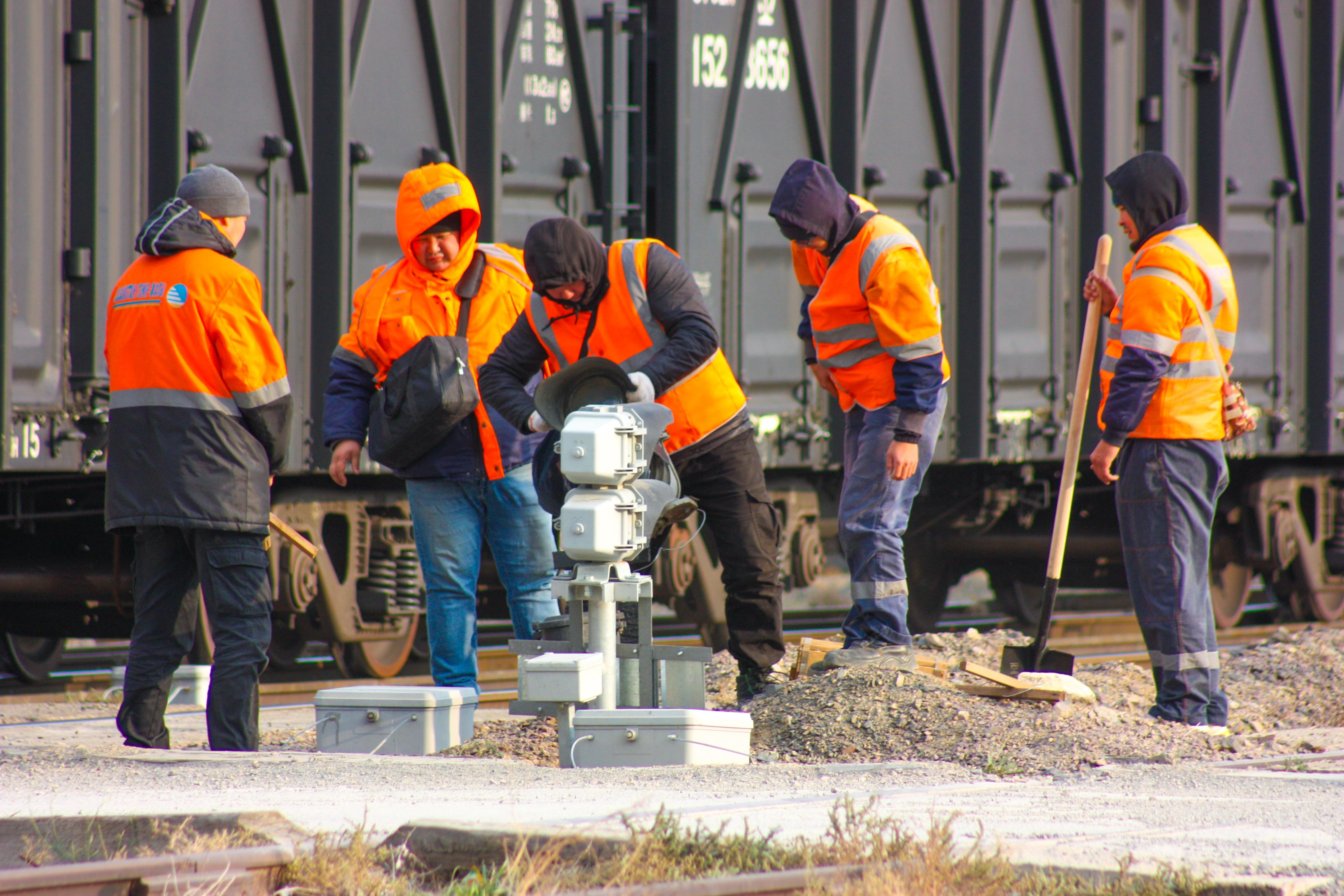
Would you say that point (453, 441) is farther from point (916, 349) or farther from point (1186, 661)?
point (1186, 661)

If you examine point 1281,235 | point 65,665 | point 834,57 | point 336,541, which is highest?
point 834,57

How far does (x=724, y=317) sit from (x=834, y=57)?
1.68 meters

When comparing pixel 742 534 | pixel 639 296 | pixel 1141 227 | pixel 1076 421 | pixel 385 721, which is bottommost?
pixel 385 721

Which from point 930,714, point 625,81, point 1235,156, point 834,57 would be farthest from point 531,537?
point 1235,156

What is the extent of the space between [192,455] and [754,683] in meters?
1.99

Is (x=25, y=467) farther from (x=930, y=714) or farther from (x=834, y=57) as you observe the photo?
(x=834, y=57)

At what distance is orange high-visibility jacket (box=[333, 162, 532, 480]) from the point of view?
17.8ft

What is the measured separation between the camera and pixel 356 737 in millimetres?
5059

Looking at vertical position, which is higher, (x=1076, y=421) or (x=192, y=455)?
(x=1076, y=421)

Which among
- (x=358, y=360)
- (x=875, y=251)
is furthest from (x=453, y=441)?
(x=875, y=251)

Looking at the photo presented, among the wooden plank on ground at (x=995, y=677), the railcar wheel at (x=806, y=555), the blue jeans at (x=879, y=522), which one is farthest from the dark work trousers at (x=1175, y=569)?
the railcar wheel at (x=806, y=555)

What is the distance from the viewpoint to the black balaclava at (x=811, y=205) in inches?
208

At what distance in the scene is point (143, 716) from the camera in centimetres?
493

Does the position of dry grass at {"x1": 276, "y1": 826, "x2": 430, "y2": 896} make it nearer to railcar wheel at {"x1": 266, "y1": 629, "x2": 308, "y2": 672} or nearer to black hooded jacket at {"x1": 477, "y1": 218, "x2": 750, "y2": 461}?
black hooded jacket at {"x1": 477, "y1": 218, "x2": 750, "y2": 461}
